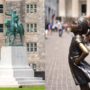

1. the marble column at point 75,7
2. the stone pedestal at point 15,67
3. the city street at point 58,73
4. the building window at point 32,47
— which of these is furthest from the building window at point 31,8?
the marble column at point 75,7

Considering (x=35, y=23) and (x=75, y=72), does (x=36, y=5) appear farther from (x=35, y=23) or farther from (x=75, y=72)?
(x=75, y=72)

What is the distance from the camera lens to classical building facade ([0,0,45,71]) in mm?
19641

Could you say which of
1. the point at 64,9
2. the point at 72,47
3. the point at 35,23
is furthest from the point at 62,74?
the point at 64,9

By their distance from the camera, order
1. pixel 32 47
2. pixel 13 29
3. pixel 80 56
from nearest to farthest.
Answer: pixel 80 56, pixel 13 29, pixel 32 47

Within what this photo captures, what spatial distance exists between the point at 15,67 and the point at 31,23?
146cm

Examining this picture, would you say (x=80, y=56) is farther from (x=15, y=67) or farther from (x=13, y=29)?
(x=15, y=67)

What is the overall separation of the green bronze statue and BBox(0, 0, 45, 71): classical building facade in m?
0.21

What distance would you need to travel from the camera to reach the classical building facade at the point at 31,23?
19641 mm

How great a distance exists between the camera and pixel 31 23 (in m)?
20.2

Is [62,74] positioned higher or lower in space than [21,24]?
lower

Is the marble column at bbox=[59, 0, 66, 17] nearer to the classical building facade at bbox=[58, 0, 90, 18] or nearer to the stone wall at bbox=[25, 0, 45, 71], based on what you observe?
the classical building facade at bbox=[58, 0, 90, 18]

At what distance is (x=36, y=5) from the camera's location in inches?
808

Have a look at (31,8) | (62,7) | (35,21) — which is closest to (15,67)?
(35,21)

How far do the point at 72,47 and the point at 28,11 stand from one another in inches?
320
